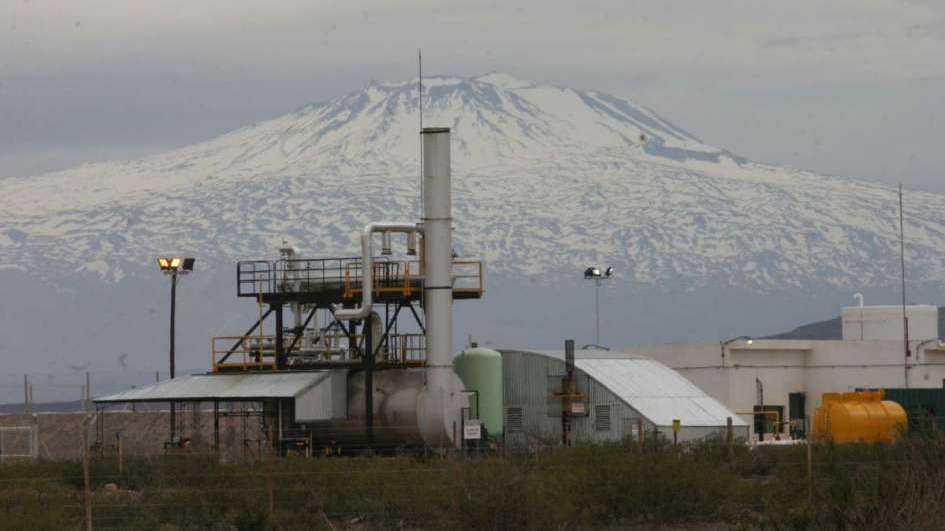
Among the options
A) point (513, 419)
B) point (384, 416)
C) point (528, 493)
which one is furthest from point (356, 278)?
point (528, 493)

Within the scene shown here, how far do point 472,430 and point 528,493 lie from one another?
73.1 feet

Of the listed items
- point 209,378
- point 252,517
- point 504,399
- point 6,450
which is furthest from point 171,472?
point 6,450

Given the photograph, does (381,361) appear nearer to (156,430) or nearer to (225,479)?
(225,479)

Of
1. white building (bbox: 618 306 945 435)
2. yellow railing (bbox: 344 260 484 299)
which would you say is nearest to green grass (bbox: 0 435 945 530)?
yellow railing (bbox: 344 260 484 299)

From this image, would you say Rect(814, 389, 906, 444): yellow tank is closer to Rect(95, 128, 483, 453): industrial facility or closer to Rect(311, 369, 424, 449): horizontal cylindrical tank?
Rect(95, 128, 483, 453): industrial facility

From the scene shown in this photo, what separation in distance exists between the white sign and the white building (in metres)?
24.1

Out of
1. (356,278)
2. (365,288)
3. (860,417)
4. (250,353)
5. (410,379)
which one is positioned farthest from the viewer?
(250,353)

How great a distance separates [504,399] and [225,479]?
72.2 feet

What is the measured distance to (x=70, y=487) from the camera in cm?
4444

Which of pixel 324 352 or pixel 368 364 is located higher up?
pixel 324 352

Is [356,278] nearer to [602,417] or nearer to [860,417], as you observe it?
[602,417]

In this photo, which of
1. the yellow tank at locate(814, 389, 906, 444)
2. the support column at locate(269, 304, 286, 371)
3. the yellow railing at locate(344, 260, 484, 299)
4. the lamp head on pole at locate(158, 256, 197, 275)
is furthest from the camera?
the lamp head on pole at locate(158, 256, 197, 275)

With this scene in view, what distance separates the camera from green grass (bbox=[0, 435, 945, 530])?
3061 cm

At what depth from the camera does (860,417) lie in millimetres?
58812
